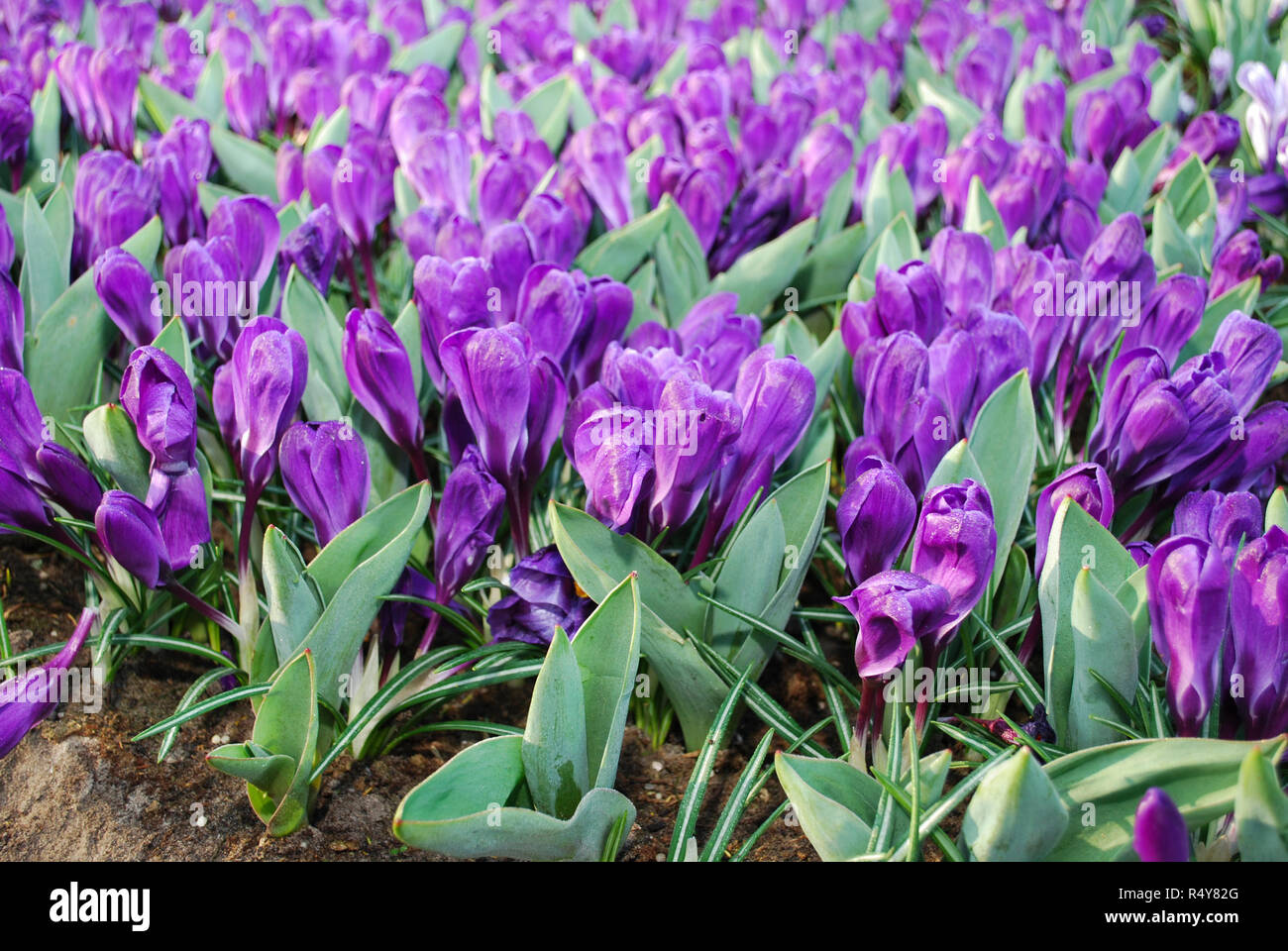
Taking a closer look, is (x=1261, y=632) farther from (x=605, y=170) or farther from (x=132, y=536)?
(x=605, y=170)

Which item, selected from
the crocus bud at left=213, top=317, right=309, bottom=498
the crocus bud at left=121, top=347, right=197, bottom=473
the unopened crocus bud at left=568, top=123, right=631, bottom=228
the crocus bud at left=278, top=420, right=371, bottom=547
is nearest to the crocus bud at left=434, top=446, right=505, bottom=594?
the crocus bud at left=278, top=420, right=371, bottom=547

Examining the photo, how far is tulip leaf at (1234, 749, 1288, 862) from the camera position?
0.97 m

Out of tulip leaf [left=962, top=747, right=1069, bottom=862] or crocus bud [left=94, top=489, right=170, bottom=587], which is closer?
tulip leaf [left=962, top=747, right=1069, bottom=862]

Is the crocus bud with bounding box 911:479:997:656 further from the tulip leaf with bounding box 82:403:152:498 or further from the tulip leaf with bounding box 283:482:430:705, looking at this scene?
the tulip leaf with bounding box 82:403:152:498

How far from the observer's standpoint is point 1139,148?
2.61 meters

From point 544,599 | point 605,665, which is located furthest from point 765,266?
point 605,665

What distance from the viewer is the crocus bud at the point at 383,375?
1459mm

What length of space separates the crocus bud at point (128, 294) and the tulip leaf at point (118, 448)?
320 millimetres

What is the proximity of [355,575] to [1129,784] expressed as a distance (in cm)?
90

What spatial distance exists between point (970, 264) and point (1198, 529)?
0.66 metres

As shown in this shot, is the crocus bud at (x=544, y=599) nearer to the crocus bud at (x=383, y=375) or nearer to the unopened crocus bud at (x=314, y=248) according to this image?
the crocus bud at (x=383, y=375)

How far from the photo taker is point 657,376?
4.72 ft

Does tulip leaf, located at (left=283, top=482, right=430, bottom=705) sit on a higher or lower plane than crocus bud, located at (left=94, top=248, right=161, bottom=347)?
lower
